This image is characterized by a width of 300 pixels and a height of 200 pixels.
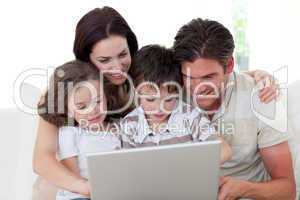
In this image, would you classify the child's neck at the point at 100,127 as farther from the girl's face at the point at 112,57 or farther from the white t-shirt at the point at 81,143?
the girl's face at the point at 112,57

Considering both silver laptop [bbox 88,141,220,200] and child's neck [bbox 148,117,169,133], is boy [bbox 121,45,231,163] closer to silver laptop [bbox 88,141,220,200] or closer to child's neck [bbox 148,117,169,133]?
child's neck [bbox 148,117,169,133]

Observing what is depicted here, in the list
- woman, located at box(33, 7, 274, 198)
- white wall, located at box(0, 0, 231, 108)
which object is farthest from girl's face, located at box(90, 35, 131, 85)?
white wall, located at box(0, 0, 231, 108)

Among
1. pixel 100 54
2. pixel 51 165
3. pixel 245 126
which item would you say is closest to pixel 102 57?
pixel 100 54

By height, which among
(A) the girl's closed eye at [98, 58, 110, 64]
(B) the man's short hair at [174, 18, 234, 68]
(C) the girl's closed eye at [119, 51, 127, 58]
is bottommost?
(A) the girl's closed eye at [98, 58, 110, 64]

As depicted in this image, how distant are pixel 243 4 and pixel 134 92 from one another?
4.44 ft

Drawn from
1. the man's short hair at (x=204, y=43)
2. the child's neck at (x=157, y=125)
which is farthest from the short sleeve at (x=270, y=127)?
the child's neck at (x=157, y=125)

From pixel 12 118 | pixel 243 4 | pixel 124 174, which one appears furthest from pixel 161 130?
pixel 243 4

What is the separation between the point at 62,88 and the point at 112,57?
0.67 feet

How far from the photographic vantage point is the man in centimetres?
143

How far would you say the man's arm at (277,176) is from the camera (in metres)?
1.44

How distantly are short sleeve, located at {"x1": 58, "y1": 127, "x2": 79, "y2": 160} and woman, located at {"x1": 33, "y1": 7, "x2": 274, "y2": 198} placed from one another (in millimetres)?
24

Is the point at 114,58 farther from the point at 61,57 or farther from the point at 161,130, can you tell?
the point at 61,57

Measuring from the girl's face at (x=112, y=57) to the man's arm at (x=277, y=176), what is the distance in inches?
22.1

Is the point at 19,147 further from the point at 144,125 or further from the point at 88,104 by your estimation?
the point at 144,125
